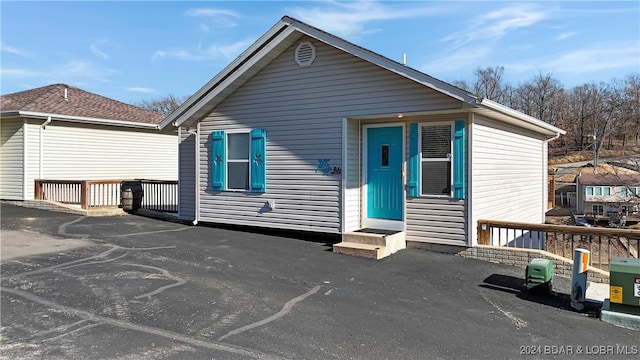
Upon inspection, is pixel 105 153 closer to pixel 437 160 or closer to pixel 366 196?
pixel 366 196

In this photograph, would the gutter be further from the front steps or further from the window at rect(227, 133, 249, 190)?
the front steps

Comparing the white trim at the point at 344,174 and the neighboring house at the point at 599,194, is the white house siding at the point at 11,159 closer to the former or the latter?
the white trim at the point at 344,174

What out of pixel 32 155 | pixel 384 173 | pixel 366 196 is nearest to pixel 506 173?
pixel 384 173

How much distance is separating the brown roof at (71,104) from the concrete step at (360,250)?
A: 39.3ft

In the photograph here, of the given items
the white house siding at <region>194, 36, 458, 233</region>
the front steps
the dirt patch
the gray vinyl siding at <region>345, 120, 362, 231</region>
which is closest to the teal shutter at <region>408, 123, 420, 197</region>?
the white house siding at <region>194, 36, 458, 233</region>

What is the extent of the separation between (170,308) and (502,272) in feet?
16.2

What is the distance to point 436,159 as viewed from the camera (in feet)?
27.6

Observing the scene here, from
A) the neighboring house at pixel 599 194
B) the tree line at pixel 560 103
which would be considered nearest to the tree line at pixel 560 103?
the tree line at pixel 560 103

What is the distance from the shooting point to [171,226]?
1129 cm

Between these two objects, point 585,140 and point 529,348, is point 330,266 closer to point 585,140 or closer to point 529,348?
point 529,348

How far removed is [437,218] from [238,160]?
15.7 feet

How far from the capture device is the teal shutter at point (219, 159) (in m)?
10.6

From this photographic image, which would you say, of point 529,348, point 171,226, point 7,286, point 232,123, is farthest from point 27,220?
point 529,348

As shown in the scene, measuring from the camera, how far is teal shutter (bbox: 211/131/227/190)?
10.6m
